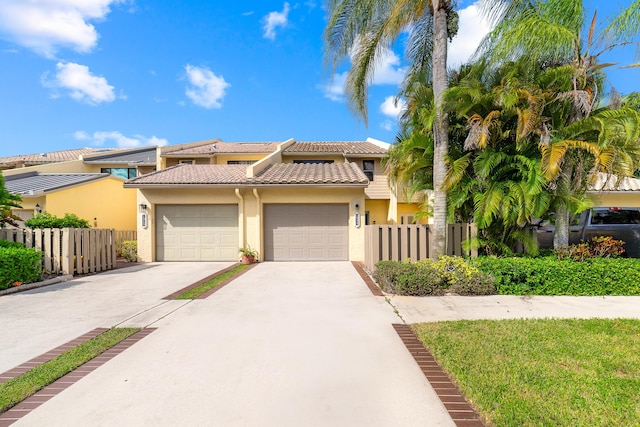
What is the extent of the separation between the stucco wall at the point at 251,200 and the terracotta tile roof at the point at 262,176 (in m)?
0.42

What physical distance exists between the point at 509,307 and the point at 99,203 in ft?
56.6

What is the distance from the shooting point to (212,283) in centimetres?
888

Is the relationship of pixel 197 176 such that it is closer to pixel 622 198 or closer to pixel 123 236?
pixel 123 236

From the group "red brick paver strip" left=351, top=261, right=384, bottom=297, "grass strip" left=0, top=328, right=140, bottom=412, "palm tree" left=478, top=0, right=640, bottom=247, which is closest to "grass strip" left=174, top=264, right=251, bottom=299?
"grass strip" left=0, top=328, right=140, bottom=412

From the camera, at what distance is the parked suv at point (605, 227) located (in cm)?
965

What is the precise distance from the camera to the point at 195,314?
19.4 ft

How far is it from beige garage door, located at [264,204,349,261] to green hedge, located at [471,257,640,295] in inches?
271

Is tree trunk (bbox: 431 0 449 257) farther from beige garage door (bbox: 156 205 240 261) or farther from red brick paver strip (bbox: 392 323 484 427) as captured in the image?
beige garage door (bbox: 156 205 240 261)

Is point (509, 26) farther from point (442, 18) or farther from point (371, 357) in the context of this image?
point (371, 357)

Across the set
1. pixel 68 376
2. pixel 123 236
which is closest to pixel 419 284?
pixel 68 376

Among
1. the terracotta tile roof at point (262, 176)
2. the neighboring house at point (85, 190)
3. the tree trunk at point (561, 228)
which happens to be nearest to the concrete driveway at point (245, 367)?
the tree trunk at point (561, 228)

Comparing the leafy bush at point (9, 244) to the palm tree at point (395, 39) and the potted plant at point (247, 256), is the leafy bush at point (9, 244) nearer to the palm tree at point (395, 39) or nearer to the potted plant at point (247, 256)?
the potted plant at point (247, 256)

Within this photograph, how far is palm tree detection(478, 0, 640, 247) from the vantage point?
23.2 ft

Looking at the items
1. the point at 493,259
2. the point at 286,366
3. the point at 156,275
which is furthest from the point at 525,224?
the point at 156,275
